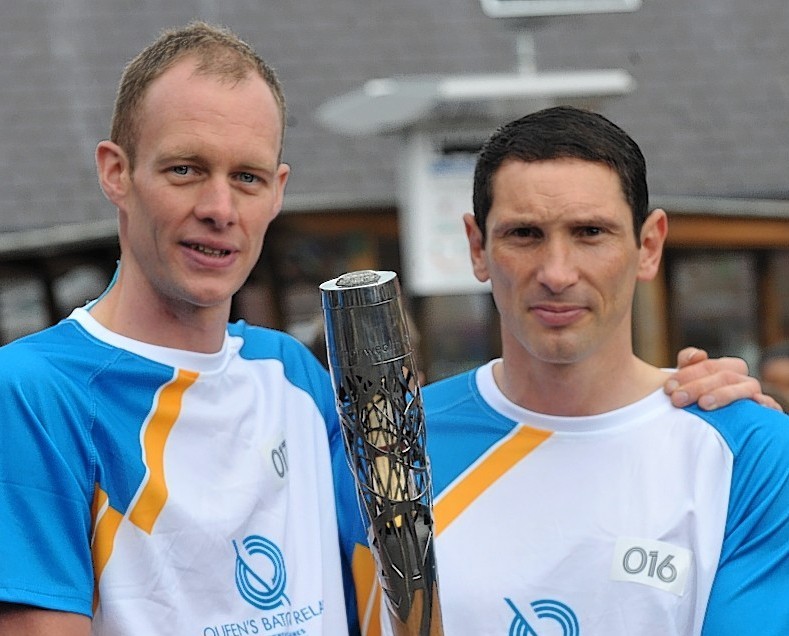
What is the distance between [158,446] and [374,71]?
5613 mm

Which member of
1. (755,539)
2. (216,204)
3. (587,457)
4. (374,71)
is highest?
(374,71)

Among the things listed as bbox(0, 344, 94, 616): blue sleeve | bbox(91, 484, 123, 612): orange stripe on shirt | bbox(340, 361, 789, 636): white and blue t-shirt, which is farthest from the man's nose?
bbox(340, 361, 789, 636): white and blue t-shirt

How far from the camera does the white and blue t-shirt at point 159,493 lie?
6.47 feet

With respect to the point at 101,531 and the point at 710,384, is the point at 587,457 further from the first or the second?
the point at 101,531

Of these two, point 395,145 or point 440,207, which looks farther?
point 395,145

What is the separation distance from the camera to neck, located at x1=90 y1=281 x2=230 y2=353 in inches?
90.3

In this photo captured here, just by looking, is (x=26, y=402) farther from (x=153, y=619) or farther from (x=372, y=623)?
(x=372, y=623)

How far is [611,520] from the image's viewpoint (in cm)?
235

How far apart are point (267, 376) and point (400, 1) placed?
550cm

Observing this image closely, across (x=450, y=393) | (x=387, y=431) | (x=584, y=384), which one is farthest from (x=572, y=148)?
(x=387, y=431)

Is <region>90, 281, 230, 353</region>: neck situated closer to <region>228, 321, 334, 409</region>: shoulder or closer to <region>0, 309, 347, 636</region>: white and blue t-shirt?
<region>0, 309, 347, 636</region>: white and blue t-shirt

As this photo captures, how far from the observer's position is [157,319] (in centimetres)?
230

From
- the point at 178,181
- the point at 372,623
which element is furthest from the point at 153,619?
the point at 178,181

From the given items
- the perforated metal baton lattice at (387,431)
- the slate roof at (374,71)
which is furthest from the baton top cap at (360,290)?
the slate roof at (374,71)
